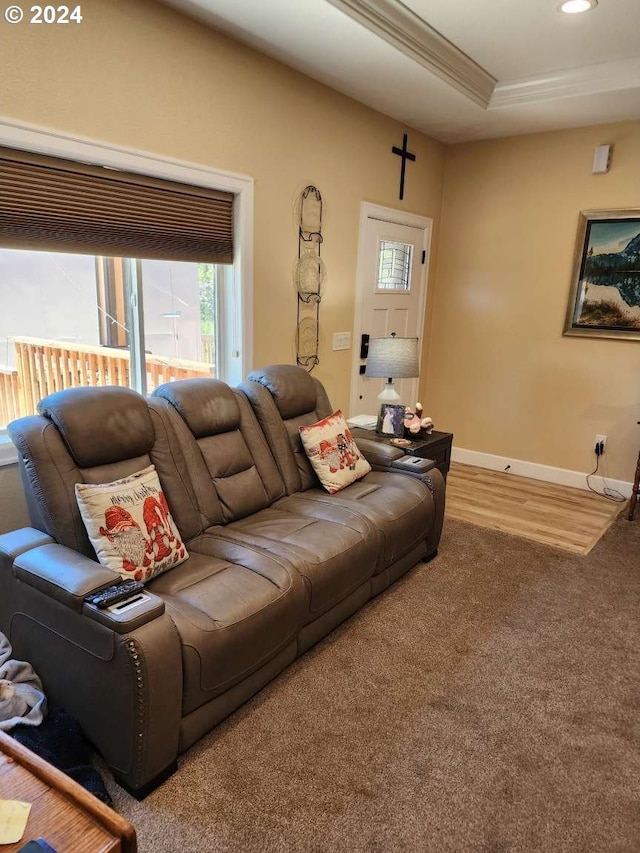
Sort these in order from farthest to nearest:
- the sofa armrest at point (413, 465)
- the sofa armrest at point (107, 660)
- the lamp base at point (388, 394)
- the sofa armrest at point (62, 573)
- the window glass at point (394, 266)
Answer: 1. the window glass at point (394, 266)
2. the lamp base at point (388, 394)
3. the sofa armrest at point (413, 465)
4. the sofa armrest at point (62, 573)
5. the sofa armrest at point (107, 660)

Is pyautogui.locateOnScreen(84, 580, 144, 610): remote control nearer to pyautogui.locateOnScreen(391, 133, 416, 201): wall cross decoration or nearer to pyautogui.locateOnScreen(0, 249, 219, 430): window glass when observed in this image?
pyautogui.locateOnScreen(0, 249, 219, 430): window glass

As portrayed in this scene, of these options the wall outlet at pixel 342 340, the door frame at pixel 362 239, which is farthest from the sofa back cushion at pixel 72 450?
the door frame at pixel 362 239

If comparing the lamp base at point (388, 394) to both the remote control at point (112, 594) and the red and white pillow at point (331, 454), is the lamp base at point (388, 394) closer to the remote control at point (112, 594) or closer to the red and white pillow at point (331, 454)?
the red and white pillow at point (331, 454)

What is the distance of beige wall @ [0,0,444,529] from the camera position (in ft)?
7.36

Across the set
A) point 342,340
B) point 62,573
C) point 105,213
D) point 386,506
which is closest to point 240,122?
point 105,213


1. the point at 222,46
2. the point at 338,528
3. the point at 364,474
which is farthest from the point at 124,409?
the point at 222,46

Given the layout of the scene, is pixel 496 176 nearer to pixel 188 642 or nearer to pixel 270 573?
pixel 270 573

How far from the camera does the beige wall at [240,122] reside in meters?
2.24

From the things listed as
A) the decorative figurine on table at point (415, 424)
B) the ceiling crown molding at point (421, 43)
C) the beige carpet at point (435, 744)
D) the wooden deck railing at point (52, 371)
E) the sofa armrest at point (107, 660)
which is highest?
the ceiling crown molding at point (421, 43)

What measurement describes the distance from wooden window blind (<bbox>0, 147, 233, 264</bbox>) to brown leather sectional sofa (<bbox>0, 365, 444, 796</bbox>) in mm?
712

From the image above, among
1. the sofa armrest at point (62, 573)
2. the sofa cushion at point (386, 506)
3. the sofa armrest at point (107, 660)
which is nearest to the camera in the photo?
the sofa armrest at point (107, 660)

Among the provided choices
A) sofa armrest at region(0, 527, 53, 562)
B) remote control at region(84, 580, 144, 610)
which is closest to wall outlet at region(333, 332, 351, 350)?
sofa armrest at region(0, 527, 53, 562)

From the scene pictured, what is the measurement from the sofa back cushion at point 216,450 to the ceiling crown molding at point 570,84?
2.75 meters

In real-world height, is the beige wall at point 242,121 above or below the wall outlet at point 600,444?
above
